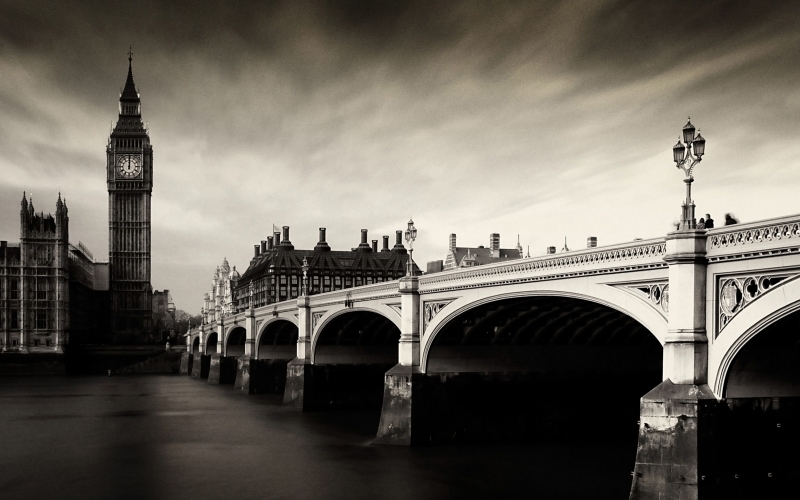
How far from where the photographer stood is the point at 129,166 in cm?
12462

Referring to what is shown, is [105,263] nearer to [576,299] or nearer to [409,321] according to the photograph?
[409,321]

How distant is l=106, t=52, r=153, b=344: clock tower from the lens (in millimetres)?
123312

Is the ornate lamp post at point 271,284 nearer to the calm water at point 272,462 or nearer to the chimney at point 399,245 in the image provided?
the chimney at point 399,245

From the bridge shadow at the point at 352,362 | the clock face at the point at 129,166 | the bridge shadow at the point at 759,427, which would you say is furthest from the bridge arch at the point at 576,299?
the clock face at the point at 129,166

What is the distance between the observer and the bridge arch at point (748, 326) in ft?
52.6

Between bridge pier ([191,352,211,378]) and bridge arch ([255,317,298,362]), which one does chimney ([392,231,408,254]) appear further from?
bridge arch ([255,317,298,362])

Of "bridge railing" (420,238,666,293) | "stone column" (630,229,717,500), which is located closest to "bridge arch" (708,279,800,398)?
"stone column" (630,229,717,500)

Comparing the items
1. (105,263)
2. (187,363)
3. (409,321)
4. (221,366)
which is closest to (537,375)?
(409,321)

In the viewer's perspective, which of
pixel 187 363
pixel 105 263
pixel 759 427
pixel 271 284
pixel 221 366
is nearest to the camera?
pixel 759 427

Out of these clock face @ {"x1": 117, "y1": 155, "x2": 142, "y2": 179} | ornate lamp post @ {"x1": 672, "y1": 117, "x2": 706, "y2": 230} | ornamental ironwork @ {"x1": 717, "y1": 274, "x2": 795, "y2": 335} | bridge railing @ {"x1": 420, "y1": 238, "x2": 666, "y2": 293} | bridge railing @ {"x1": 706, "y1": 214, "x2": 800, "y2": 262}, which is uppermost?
clock face @ {"x1": 117, "y1": 155, "x2": 142, "y2": 179}

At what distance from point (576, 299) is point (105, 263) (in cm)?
12390

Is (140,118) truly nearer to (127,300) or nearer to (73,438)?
(127,300)

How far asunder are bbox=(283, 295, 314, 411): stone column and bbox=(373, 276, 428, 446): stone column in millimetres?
13529

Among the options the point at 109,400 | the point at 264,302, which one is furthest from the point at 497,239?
the point at 109,400
